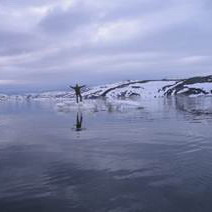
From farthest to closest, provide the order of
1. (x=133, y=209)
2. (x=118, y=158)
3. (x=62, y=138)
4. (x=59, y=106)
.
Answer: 1. (x=59, y=106)
2. (x=62, y=138)
3. (x=118, y=158)
4. (x=133, y=209)

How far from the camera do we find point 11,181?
9.32m

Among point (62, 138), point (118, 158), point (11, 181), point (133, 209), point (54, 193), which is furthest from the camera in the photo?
point (62, 138)

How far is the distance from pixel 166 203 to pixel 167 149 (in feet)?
19.8

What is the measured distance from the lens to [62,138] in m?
17.2

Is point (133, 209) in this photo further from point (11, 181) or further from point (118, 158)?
point (118, 158)

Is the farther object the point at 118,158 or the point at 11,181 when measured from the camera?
the point at 118,158

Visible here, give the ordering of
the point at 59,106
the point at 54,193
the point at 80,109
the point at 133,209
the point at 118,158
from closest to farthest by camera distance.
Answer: the point at 133,209, the point at 54,193, the point at 118,158, the point at 80,109, the point at 59,106

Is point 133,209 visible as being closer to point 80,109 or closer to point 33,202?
point 33,202

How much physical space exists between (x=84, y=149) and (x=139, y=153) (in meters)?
2.41

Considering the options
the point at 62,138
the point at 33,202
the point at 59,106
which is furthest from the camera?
the point at 59,106

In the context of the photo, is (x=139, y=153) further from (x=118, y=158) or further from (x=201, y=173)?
(x=201, y=173)

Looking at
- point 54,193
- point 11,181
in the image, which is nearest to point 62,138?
point 11,181

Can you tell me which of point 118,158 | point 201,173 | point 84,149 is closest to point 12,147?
point 84,149

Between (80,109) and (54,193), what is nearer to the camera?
(54,193)
